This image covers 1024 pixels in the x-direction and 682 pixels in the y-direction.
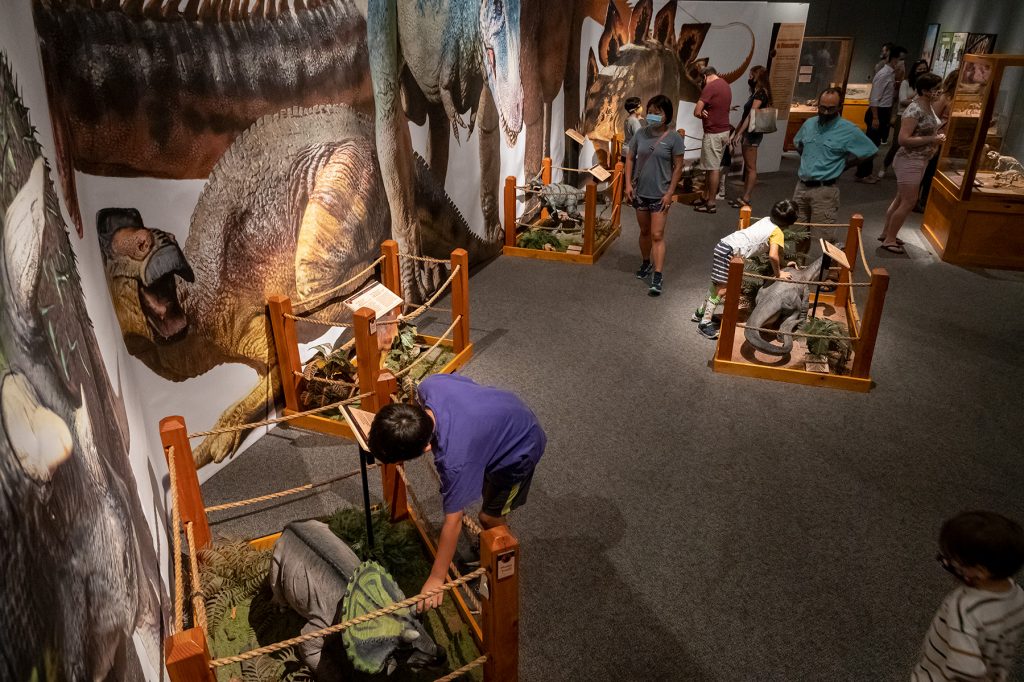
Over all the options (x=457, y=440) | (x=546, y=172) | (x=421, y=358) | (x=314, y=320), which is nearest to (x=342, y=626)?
(x=457, y=440)

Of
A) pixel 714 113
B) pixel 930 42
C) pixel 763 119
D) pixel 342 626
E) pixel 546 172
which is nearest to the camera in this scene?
pixel 342 626

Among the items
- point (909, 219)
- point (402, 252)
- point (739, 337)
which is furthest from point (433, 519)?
point (909, 219)

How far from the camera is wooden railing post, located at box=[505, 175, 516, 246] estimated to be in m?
8.05

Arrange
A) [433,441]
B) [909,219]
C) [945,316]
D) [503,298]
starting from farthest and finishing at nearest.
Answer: [909,219], [503,298], [945,316], [433,441]

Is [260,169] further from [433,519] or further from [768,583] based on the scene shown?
[768,583]

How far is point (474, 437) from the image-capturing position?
2.71 metres

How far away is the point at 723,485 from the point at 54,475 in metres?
3.53

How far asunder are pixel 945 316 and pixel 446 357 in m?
4.73

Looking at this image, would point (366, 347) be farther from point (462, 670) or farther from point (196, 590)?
point (462, 670)

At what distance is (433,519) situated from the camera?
4.05 m

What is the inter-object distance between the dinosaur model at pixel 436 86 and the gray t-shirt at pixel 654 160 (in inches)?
71.6

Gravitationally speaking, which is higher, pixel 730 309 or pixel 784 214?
pixel 784 214

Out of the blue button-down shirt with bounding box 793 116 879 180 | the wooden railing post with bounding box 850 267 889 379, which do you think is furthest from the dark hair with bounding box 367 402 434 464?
the blue button-down shirt with bounding box 793 116 879 180

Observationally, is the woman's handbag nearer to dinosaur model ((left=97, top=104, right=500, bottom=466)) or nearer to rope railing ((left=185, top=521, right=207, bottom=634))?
dinosaur model ((left=97, top=104, right=500, bottom=466))
